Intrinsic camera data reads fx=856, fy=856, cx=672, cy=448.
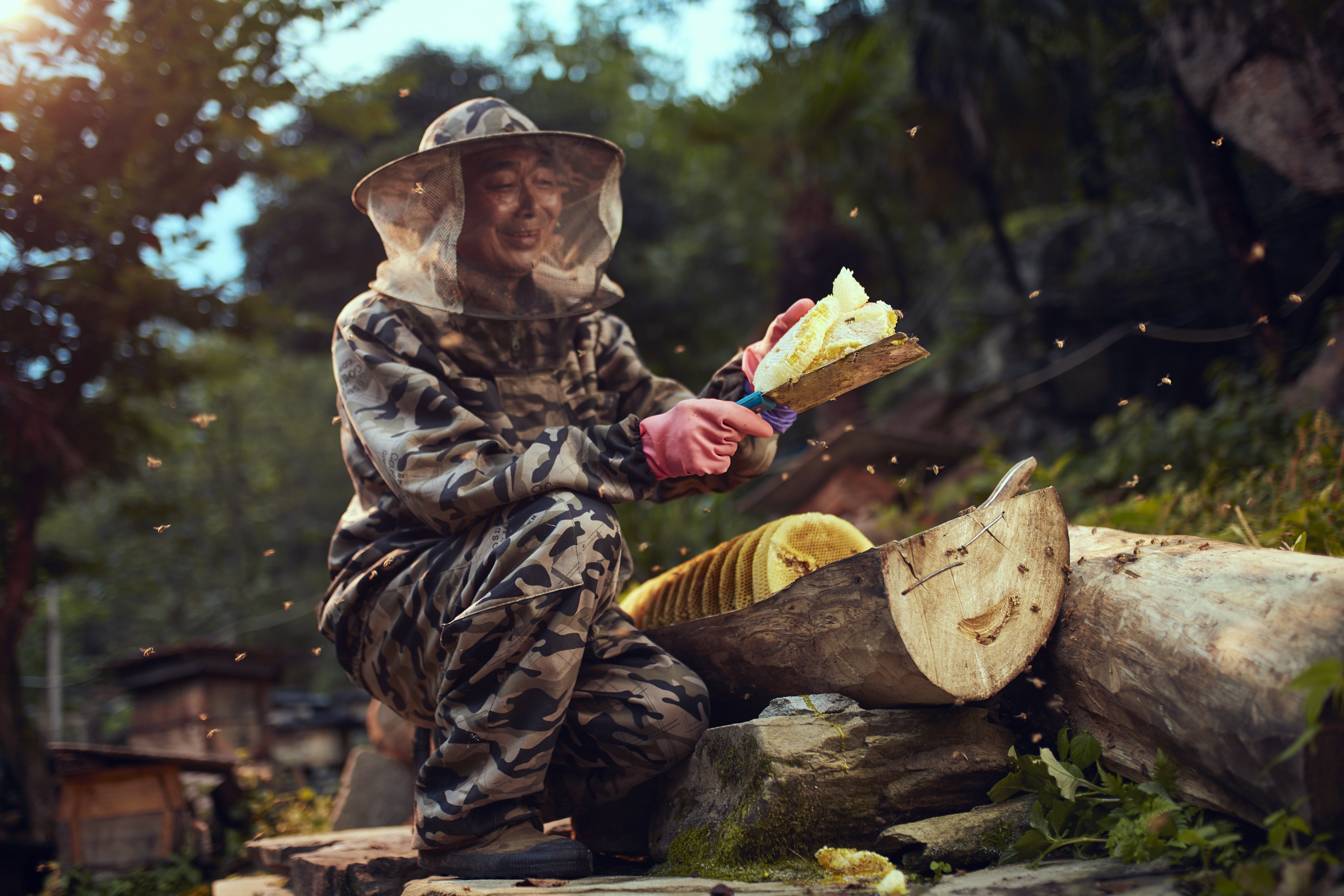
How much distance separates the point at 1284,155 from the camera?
5.37 meters

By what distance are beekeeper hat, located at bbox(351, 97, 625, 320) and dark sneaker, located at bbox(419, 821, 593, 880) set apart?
4.35ft

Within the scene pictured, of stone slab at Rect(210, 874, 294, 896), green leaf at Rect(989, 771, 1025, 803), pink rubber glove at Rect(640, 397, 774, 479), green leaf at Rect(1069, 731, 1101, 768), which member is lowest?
stone slab at Rect(210, 874, 294, 896)

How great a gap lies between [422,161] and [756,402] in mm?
1141

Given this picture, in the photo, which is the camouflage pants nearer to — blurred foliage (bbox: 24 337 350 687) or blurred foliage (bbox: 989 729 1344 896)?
blurred foliage (bbox: 989 729 1344 896)

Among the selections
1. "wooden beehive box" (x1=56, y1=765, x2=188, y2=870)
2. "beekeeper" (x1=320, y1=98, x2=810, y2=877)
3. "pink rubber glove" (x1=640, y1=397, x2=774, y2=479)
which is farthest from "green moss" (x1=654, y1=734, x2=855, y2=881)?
"wooden beehive box" (x1=56, y1=765, x2=188, y2=870)

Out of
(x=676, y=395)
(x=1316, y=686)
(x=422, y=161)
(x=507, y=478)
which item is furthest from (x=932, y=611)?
(x=422, y=161)

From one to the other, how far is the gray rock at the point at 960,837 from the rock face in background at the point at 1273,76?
503 cm

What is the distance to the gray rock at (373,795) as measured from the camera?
411 cm

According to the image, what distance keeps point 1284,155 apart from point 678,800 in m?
5.69

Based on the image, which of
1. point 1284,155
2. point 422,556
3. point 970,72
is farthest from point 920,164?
point 422,556

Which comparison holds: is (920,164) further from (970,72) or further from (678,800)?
(678,800)

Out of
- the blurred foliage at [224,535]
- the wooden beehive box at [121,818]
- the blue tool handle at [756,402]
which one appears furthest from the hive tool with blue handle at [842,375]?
the blurred foliage at [224,535]

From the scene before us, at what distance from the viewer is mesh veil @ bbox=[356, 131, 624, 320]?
2.33m

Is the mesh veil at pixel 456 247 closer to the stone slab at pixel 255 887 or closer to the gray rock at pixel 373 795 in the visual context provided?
the stone slab at pixel 255 887
